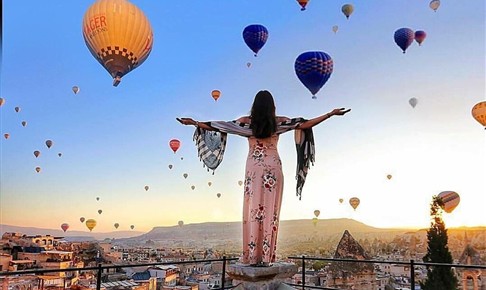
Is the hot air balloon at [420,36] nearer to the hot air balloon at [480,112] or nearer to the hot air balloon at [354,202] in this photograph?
the hot air balloon at [480,112]

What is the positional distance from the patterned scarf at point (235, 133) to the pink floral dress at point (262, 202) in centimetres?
15

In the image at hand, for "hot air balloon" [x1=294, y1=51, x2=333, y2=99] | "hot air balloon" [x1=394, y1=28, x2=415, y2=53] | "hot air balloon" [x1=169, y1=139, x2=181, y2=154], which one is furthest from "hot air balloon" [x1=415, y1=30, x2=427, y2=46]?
"hot air balloon" [x1=169, y1=139, x2=181, y2=154]

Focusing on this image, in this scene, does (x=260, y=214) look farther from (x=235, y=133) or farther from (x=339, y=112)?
(x=339, y=112)

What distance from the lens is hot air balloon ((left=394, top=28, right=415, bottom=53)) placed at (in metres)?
13.1

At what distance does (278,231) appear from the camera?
3.05m

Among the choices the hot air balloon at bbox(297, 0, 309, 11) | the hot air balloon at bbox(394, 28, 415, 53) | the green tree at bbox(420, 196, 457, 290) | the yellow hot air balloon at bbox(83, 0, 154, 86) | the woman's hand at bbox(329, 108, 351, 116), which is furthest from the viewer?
the green tree at bbox(420, 196, 457, 290)

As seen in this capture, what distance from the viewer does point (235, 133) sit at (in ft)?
10.2

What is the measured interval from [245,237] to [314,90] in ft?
22.1

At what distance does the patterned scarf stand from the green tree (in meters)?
17.1

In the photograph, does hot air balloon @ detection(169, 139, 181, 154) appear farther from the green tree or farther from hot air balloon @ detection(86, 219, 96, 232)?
the green tree

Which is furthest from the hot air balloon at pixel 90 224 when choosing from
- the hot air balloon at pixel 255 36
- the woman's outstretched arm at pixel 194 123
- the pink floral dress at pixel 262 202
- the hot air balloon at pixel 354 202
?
the pink floral dress at pixel 262 202

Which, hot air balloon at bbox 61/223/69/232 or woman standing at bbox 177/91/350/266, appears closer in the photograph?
woman standing at bbox 177/91/350/266

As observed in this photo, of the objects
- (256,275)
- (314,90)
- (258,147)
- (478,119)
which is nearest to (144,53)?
(314,90)

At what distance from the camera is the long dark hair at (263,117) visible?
296 centimetres
